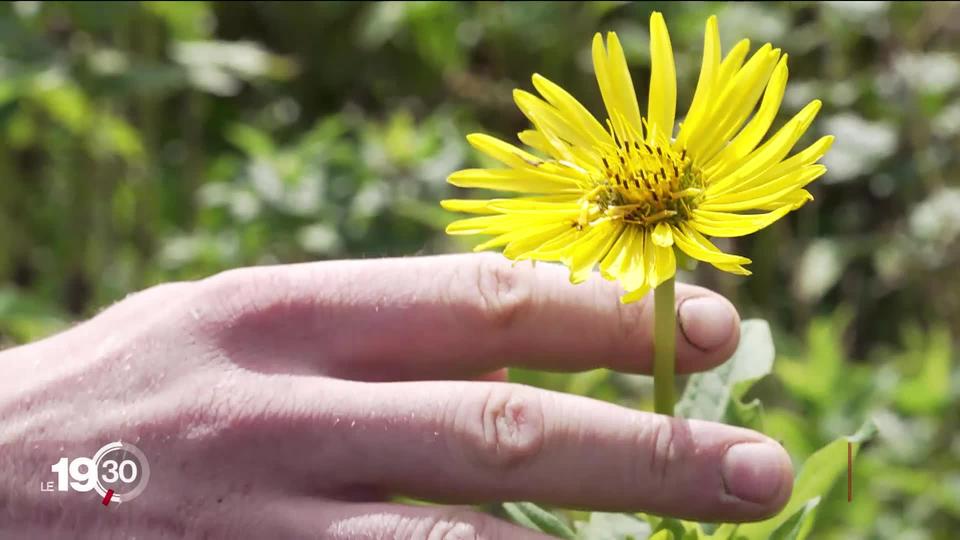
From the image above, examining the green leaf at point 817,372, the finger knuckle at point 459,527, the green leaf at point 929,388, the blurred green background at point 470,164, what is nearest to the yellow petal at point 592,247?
the finger knuckle at point 459,527

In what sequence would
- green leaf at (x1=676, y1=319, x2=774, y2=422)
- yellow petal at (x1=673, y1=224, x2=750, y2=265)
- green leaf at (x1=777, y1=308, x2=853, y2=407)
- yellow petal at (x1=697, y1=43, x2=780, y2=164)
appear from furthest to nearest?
green leaf at (x1=777, y1=308, x2=853, y2=407)
green leaf at (x1=676, y1=319, x2=774, y2=422)
yellow petal at (x1=697, y1=43, x2=780, y2=164)
yellow petal at (x1=673, y1=224, x2=750, y2=265)

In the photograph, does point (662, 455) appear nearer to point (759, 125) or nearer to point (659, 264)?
point (659, 264)

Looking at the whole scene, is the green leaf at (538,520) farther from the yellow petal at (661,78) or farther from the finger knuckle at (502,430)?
the yellow petal at (661,78)

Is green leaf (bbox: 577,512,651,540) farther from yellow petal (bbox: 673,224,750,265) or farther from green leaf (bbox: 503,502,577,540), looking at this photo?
yellow petal (bbox: 673,224,750,265)

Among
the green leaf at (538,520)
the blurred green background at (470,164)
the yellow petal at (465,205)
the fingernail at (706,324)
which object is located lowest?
the green leaf at (538,520)

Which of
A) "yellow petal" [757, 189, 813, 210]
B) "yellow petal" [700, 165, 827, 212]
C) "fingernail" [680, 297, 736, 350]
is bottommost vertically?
"fingernail" [680, 297, 736, 350]

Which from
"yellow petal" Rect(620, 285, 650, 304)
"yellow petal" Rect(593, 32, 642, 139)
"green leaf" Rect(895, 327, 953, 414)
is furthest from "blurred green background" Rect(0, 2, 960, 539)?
"yellow petal" Rect(620, 285, 650, 304)

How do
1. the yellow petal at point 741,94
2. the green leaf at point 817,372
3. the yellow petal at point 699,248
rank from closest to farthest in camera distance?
the yellow petal at point 699,248 → the yellow petal at point 741,94 → the green leaf at point 817,372
